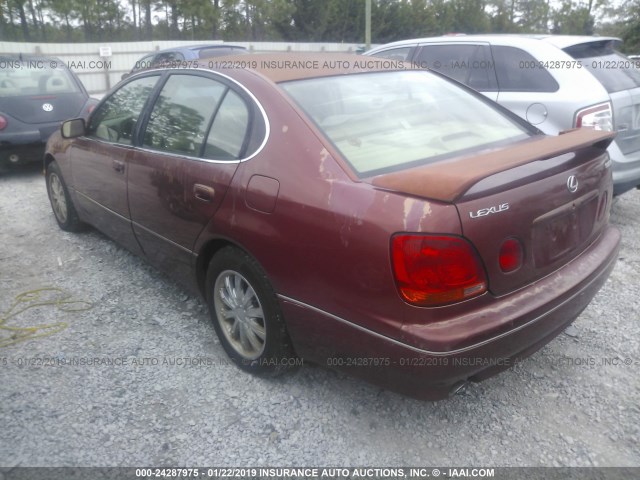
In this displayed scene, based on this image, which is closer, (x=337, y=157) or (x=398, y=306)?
(x=398, y=306)

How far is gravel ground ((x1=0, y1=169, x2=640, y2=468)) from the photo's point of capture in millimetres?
2449

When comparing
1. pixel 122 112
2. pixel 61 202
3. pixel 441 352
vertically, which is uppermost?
pixel 122 112

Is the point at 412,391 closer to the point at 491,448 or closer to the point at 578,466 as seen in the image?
the point at 491,448

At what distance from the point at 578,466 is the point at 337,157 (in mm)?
1626

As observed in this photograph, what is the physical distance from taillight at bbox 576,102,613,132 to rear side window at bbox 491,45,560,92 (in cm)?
34

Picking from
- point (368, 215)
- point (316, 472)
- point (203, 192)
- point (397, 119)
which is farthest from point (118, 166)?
point (316, 472)

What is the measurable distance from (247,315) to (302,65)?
4.65 feet

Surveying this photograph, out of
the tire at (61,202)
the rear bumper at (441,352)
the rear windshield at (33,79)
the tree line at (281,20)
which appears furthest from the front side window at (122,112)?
the tree line at (281,20)

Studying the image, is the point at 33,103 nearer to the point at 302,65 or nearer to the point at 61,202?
the point at 61,202

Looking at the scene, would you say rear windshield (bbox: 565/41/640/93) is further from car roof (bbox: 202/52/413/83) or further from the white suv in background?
car roof (bbox: 202/52/413/83)

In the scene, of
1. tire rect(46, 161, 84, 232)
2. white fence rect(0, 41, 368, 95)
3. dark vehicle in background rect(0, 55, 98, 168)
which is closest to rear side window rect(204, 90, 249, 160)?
tire rect(46, 161, 84, 232)

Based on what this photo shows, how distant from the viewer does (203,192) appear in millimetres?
2896

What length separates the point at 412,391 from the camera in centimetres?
226

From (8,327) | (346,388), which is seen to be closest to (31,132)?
(8,327)
